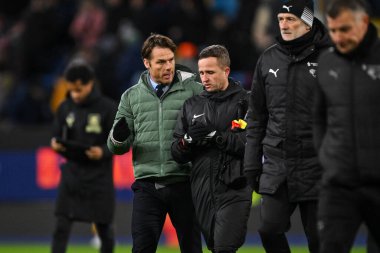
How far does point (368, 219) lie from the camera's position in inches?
245

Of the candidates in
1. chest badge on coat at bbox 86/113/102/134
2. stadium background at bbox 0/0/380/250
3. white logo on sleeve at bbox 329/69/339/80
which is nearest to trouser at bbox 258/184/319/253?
white logo on sleeve at bbox 329/69/339/80

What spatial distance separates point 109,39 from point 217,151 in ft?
31.9

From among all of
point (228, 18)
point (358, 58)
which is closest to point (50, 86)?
point (228, 18)

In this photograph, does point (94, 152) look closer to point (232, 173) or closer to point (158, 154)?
point (158, 154)

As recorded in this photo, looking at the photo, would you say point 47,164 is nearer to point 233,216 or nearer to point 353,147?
point 233,216

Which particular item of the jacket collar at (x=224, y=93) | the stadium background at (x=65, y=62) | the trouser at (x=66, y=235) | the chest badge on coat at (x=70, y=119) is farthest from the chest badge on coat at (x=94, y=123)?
the stadium background at (x=65, y=62)

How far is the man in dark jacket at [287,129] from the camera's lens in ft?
23.3

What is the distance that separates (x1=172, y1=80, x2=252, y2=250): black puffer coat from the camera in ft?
25.5

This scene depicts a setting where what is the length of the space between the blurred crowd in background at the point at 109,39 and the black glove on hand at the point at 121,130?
7.16 meters

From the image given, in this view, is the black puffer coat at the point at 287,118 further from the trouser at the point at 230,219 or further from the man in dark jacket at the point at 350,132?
the man in dark jacket at the point at 350,132

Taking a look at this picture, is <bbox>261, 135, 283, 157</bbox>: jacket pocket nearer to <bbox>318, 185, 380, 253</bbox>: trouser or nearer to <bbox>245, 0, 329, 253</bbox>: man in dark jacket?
<bbox>245, 0, 329, 253</bbox>: man in dark jacket

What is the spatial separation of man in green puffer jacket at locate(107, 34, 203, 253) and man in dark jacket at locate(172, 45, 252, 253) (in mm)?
255

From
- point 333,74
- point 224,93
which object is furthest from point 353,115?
point 224,93

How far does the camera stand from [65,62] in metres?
17.9
